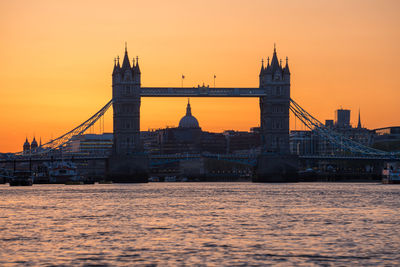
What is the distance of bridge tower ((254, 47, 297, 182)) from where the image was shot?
15350cm

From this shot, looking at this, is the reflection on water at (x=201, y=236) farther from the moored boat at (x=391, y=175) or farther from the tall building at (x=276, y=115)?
the tall building at (x=276, y=115)

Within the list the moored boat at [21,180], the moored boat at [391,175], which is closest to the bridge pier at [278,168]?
the moored boat at [391,175]

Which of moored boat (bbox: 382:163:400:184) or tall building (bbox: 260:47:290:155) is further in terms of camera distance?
tall building (bbox: 260:47:290:155)

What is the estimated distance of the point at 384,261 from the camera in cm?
3228

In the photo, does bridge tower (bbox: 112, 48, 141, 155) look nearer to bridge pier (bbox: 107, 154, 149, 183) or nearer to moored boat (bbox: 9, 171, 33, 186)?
bridge pier (bbox: 107, 154, 149, 183)

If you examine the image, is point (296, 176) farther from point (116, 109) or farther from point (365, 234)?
point (365, 234)

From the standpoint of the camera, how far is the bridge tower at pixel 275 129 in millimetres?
153500

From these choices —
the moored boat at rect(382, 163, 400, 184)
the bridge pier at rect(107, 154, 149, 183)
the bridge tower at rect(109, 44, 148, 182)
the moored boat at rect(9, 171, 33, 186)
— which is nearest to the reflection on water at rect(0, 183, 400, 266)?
the moored boat at rect(9, 171, 33, 186)

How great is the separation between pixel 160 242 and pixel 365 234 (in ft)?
33.2

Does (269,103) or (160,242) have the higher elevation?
(269,103)

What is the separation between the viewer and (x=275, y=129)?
159125mm

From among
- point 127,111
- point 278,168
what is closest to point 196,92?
point 127,111

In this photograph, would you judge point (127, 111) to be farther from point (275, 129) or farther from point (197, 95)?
point (275, 129)

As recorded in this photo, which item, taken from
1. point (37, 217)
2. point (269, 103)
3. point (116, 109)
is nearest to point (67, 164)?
point (116, 109)
